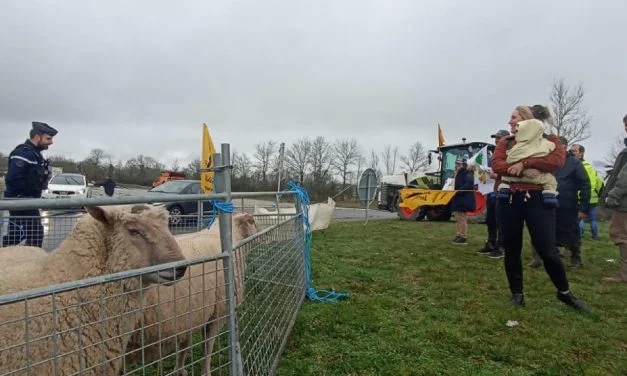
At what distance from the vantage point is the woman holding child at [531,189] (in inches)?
171

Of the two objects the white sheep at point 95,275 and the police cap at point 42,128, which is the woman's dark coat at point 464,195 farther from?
the white sheep at point 95,275

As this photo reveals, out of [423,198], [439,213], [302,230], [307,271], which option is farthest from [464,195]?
[439,213]

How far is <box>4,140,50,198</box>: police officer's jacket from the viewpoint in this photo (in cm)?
517

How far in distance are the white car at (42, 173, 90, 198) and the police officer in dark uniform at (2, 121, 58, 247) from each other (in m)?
11.5

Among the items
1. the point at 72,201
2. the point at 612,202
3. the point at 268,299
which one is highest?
the point at 72,201

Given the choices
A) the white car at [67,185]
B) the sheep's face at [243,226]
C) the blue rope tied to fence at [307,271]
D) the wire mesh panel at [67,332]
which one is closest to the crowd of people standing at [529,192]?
the blue rope tied to fence at [307,271]

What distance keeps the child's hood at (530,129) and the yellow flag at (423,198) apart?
11.1 m

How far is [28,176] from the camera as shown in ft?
17.2

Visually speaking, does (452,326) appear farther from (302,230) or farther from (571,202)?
(571,202)

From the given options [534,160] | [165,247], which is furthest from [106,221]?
[534,160]

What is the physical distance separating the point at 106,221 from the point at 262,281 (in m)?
1.04

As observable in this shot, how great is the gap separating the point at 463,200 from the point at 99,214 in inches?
314

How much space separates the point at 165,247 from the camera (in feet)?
8.17

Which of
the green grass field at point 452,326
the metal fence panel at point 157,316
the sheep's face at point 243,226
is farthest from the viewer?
the sheep's face at point 243,226
